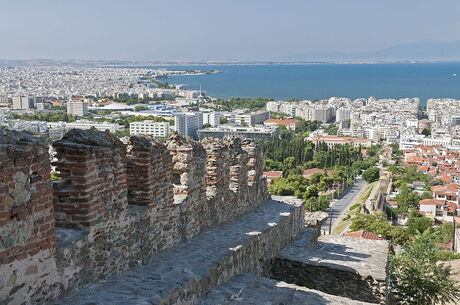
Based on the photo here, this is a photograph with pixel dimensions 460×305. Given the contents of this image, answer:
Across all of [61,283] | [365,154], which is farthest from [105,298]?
[365,154]

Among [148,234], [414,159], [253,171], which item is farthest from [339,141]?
[148,234]

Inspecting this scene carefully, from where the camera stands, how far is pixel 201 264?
5.87 meters

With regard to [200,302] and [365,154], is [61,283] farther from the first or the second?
[365,154]

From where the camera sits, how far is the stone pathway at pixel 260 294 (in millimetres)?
5663

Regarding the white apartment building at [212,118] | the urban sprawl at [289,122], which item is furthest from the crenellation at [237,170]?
the white apartment building at [212,118]

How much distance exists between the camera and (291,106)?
474 ft

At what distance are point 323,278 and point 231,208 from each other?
1858 millimetres

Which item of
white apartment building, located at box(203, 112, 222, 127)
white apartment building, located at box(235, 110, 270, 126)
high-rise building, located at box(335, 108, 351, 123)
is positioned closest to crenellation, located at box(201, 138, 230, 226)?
white apartment building, located at box(203, 112, 222, 127)

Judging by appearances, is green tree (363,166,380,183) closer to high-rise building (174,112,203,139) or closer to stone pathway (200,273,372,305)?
high-rise building (174,112,203,139)

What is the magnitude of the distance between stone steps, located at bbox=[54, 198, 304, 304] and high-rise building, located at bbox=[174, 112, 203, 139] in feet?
295

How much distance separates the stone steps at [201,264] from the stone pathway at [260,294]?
0.39 ft

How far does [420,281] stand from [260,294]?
5199mm

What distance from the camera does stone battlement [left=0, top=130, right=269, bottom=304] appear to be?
389cm

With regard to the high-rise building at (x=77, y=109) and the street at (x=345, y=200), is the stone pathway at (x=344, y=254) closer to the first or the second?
the street at (x=345, y=200)
